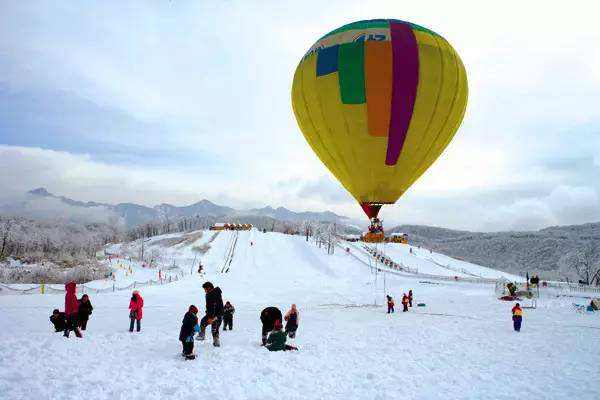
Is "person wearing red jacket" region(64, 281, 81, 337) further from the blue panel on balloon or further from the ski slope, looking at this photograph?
the ski slope

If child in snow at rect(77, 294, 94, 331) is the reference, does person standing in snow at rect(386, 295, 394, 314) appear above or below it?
below

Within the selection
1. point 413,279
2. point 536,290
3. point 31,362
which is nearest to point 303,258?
point 413,279

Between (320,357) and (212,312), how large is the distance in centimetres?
355

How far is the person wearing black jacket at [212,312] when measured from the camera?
11578 millimetres

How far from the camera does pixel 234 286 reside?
33281mm

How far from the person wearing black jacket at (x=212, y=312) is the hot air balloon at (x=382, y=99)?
10407mm

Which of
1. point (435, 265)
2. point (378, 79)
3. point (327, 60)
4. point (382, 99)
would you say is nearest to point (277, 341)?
point (382, 99)

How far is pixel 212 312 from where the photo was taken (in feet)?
40.9

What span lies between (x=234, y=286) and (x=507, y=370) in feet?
82.8

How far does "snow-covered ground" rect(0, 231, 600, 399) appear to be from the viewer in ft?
27.4

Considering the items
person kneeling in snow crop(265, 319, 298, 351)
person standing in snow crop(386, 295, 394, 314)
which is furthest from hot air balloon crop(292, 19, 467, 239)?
person kneeling in snow crop(265, 319, 298, 351)

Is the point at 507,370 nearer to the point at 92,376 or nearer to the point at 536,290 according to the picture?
the point at 92,376

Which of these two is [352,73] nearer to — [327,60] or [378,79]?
[378,79]

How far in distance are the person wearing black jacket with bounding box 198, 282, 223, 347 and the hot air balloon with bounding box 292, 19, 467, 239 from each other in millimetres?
10407
